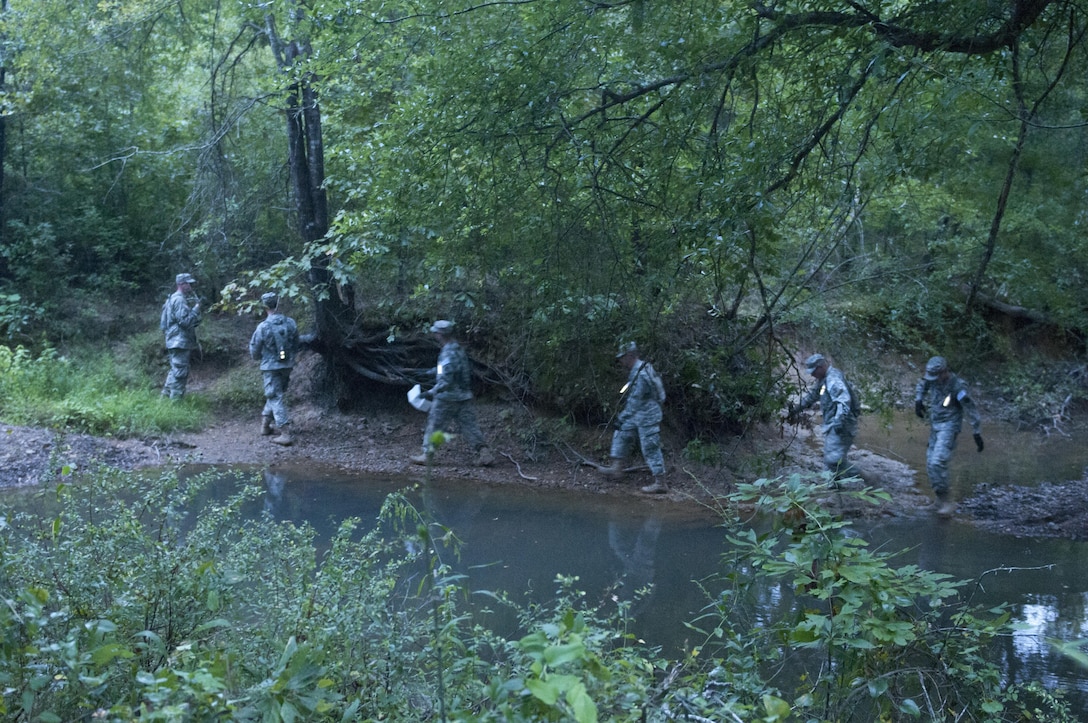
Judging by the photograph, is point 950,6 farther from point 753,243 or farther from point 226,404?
point 226,404

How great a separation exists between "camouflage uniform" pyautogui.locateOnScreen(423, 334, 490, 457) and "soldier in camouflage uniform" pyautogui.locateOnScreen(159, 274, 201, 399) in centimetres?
454

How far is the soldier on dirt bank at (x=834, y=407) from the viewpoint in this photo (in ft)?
35.8

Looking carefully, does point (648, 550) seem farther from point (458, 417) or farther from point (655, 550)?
point (458, 417)

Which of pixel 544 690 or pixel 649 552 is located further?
pixel 649 552

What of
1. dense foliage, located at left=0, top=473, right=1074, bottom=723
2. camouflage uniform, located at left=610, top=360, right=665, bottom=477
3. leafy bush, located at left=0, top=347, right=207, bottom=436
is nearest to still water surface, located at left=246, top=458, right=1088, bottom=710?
camouflage uniform, located at left=610, top=360, right=665, bottom=477

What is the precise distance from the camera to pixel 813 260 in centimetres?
1255

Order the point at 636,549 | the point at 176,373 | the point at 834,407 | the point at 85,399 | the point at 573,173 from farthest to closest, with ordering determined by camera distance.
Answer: the point at 176,373, the point at 85,399, the point at 834,407, the point at 636,549, the point at 573,173

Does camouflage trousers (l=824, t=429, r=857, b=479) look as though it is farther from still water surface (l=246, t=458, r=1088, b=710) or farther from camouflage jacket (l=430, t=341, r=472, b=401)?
camouflage jacket (l=430, t=341, r=472, b=401)

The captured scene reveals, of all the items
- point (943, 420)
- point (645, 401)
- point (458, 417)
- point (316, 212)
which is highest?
point (316, 212)

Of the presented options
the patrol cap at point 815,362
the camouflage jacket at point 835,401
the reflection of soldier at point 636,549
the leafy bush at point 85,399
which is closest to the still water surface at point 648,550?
the reflection of soldier at point 636,549

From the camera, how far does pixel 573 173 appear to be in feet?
28.0

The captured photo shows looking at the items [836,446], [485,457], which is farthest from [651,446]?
[485,457]

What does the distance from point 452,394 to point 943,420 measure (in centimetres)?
621

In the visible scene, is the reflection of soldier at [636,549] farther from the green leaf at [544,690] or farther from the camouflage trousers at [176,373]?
the camouflage trousers at [176,373]
